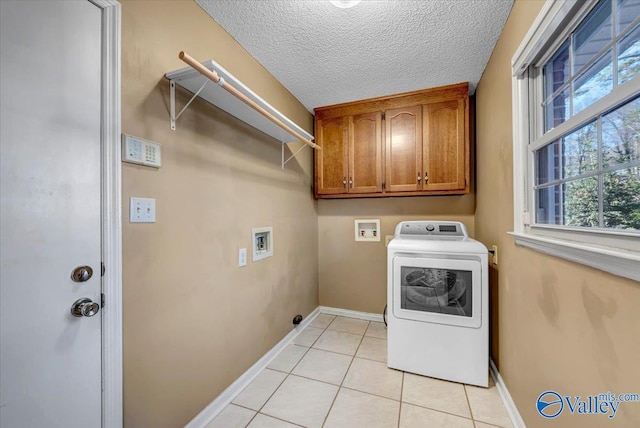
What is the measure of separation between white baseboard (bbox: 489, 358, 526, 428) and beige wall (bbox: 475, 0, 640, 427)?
6 cm

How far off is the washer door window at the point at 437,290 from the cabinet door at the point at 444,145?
94 centimetres

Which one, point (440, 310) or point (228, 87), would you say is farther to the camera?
point (440, 310)

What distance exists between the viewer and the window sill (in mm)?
630

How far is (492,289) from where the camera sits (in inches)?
73.1

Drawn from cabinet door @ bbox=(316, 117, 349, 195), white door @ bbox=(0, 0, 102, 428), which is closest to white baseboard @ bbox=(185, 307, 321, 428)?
white door @ bbox=(0, 0, 102, 428)

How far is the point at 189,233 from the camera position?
1.36 metres

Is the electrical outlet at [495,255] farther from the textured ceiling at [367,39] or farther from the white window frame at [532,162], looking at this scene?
the textured ceiling at [367,39]

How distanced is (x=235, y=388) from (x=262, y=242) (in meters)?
1.03

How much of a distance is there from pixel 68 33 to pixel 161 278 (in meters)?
1.05

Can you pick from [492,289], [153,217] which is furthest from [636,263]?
[153,217]

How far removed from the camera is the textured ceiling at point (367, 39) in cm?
145

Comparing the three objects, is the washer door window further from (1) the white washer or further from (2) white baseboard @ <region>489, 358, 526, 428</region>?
(2) white baseboard @ <region>489, 358, 526, 428</region>

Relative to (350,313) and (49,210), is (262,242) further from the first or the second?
(350,313)

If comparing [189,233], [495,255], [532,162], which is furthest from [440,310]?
[189,233]
